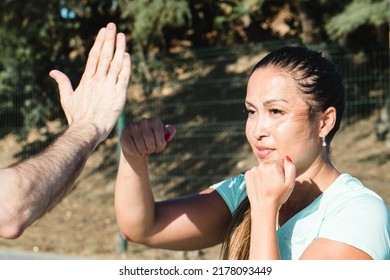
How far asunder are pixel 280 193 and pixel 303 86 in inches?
18.3

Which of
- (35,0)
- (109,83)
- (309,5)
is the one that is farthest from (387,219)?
(309,5)

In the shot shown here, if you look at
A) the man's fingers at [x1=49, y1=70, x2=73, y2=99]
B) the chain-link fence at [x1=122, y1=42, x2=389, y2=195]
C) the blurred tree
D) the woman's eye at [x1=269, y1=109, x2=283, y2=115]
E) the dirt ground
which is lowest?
the dirt ground

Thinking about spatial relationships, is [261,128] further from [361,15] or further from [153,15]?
[153,15]

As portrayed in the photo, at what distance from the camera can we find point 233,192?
2734 mm

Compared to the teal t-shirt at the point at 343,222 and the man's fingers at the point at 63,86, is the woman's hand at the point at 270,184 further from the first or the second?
the man's fingers at the point at 63,86

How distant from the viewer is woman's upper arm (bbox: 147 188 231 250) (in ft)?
8.80

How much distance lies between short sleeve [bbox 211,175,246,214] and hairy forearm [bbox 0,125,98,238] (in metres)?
0.85

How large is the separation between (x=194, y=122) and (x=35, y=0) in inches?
137

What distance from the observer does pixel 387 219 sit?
219 cm

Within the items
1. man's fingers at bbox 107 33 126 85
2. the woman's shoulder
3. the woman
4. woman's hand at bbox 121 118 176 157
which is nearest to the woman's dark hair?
the woman

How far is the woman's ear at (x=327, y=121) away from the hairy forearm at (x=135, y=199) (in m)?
0.63

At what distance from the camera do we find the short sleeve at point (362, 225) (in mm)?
2105

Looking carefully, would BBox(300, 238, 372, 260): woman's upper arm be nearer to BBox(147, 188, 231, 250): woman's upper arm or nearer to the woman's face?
the woman's face

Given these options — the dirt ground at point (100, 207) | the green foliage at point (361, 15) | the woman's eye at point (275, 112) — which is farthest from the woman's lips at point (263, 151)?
the green foliage at point (361, 15)
